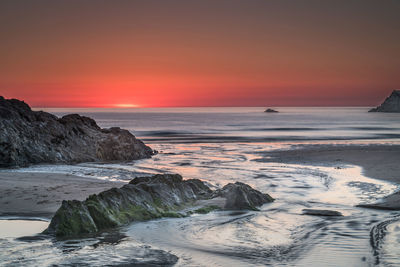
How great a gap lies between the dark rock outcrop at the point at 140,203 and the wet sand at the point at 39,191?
1.17 m

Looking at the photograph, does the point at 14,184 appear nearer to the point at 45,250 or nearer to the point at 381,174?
the point at 45,250

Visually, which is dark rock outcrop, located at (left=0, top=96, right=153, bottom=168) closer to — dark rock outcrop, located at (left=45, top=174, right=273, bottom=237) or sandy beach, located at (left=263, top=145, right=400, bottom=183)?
sandy beach, located at (left=263, top=145, right=400, bottom=183)

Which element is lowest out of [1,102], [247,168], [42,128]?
[247,168]

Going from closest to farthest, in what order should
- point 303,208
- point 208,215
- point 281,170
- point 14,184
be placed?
point 208,215, point 303,208, point 14,184, point 281,170

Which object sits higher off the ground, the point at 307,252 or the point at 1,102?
the point at 1,102

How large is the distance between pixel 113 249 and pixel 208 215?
2.37 m

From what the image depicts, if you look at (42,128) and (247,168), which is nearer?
(247,168)

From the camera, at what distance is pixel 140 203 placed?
707 centimetres

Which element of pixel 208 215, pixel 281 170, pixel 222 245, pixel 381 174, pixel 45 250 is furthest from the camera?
pixel 281 170

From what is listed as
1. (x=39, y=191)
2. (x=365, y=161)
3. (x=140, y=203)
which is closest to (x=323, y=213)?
(x=140, y=203)

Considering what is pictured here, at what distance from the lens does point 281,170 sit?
13.8 m

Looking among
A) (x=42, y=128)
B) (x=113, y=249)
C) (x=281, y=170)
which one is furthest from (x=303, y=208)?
(x=42, y=128)

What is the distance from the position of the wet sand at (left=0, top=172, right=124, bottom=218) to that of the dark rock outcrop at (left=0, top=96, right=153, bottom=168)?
3164 millimetres

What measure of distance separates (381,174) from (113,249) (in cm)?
1013
